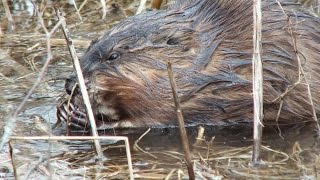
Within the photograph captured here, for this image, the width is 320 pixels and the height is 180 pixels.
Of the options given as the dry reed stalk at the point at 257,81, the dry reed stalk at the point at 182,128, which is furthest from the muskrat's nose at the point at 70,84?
the dry reed stalk at the point at 182,128

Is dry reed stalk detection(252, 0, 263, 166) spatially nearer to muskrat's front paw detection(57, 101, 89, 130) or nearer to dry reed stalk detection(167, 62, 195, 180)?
dry reed stalk detection(167, 62, 195, 180)

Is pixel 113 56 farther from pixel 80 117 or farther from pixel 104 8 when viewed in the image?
pixel 104 8

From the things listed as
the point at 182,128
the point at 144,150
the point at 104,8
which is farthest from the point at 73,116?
the point at 104,8

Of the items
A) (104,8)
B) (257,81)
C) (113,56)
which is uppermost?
(104,8)

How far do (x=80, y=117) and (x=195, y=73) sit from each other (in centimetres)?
61

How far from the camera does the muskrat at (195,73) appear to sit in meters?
4.48

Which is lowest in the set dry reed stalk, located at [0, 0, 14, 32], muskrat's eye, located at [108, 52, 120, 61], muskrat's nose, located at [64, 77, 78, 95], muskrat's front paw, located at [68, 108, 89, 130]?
muskrat's front paw, located at [68, 108, 89, 130]

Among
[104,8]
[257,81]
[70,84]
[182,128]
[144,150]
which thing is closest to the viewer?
[182,128]

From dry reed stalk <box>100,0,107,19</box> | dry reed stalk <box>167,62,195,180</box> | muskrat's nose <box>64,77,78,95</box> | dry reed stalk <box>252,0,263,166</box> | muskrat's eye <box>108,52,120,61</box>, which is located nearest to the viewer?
dry reed stalk <box>167,62,195,180</box>

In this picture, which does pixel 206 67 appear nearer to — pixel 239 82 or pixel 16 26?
pixel 239 82

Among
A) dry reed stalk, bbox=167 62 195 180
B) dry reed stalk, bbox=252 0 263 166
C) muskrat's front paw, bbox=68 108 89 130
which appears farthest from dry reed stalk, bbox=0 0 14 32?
dry reed stalk, bbox=167 62 195 180

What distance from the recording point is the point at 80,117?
453 centimetres

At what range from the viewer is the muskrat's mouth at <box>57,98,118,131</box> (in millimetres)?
4500

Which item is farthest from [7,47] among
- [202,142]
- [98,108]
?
[202,142]
